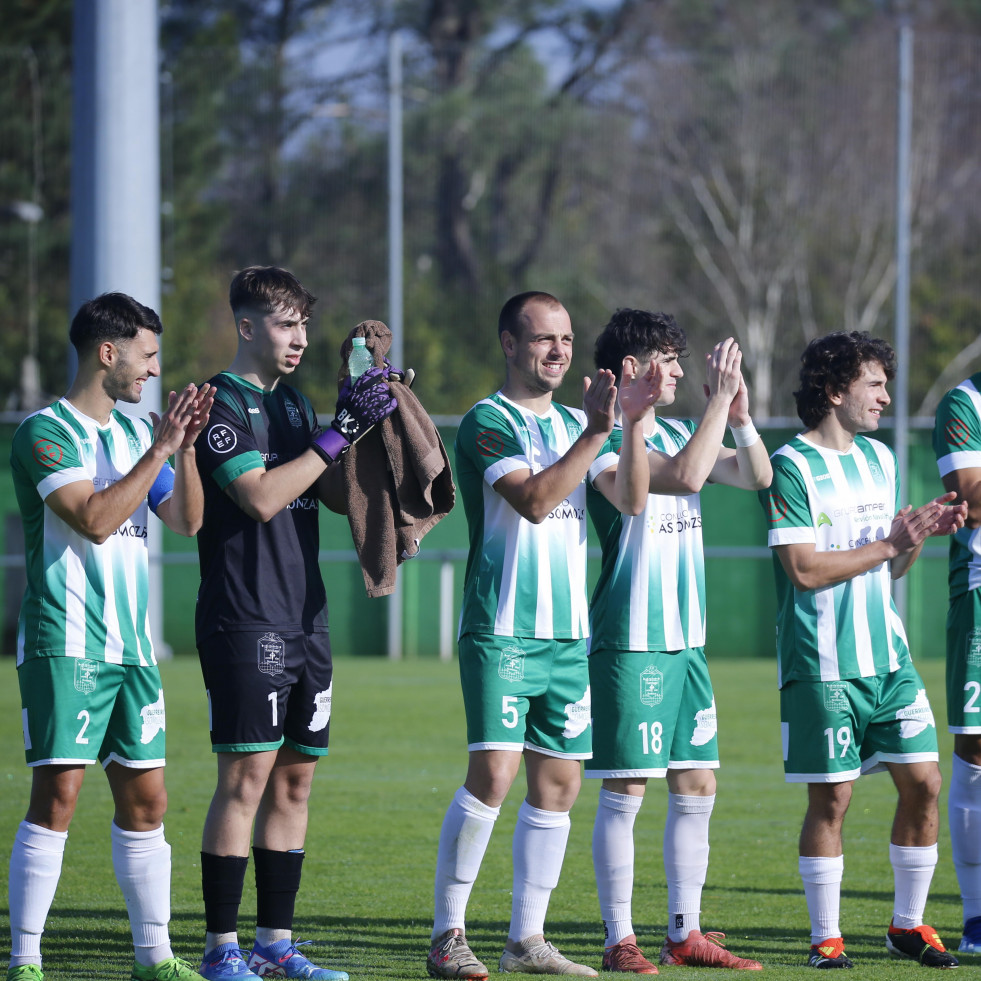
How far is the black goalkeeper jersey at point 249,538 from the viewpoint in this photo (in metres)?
4.55

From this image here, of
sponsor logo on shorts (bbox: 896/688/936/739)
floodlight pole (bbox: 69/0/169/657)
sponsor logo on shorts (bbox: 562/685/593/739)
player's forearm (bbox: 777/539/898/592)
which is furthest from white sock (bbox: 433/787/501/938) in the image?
floodlight pole (bbox: 69/0/169/657)

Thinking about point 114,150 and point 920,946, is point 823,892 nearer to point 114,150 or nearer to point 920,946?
point 920,946

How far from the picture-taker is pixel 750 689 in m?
14.9

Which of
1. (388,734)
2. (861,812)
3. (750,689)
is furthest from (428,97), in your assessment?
(861,812)

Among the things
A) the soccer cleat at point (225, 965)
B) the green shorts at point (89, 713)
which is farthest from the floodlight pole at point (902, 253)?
the green shorts at point (89, 713)

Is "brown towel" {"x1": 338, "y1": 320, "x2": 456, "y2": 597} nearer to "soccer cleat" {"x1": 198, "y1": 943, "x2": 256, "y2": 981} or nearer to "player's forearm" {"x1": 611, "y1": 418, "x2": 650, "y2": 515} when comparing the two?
"player's forearm" {"x1": 611, "y1": 418, "x2": 650, "y2": 515}

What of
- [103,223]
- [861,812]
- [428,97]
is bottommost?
[861,812]

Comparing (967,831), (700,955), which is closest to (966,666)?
(967,831)

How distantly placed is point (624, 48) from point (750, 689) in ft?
56.6

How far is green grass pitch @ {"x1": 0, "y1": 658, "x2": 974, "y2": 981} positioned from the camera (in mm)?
5203

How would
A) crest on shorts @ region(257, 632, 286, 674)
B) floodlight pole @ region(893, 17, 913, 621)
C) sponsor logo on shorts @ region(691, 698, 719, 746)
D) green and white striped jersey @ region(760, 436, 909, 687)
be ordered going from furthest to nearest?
floodlight pole @ region(893, 17, 913, 621) < sponsor logo on shorts @ region(691, 698, 719, 746) < green and white striped jersey @ region(760, 436, 909, 687) < crest on shorts @ region(257, 632, 286, 674)

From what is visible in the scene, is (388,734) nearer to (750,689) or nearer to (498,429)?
(750,689)

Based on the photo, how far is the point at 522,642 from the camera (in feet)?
15.7

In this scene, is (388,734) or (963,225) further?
(963,225)
